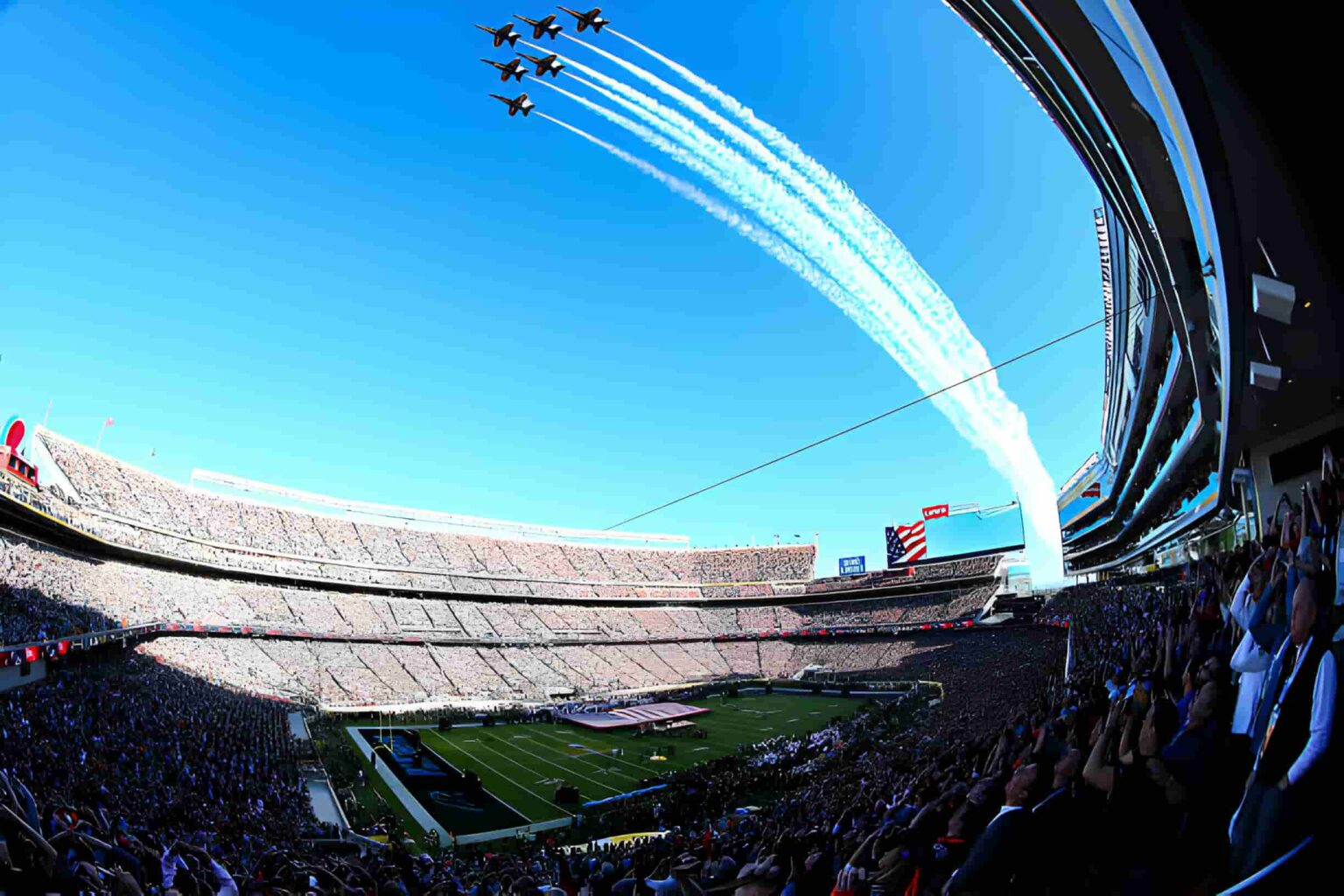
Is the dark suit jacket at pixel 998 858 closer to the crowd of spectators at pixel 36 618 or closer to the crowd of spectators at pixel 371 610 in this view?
the crowd of spectators at pixel 36 618

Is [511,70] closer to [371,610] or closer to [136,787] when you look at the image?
[136,787]

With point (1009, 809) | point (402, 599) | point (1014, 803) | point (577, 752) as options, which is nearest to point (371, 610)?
point (402, 599)

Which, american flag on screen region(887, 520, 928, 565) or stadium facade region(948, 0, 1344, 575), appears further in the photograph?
american flag on screen region(887, 520, 928, 565)

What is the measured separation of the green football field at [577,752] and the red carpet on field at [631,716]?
0.48 meters

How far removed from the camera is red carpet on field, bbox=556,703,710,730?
37781 millimetres

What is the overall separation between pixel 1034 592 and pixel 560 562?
1814 inches

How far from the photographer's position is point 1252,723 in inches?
117

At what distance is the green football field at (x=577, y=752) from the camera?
25.1 meters

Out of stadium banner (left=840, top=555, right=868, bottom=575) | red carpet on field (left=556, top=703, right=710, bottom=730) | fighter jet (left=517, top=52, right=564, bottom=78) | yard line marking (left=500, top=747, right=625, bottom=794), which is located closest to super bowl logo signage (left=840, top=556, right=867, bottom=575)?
stadium banner (left=840, top=555, right=868, bottom=575)

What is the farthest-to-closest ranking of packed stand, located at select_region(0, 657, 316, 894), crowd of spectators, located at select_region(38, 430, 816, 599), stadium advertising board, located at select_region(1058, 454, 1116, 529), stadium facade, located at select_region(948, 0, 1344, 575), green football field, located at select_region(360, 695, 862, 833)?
1. crowd of spectators, located at select_region(38, 430, 816, 599)
2. stadium advertising board, located at select_region(1058, 454, 1116, 529)
3. green football field, located at select_region(360, 695, 862, 833)
4. stadium facade, located at select_region(948, 0, 1344, 575)
5. packed stand, located at select_region(0, 657, 316, 894)

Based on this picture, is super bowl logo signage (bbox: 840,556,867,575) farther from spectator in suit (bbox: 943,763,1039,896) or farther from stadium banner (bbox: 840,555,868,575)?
spectator in suit (bbox: 943,763,1039,896)

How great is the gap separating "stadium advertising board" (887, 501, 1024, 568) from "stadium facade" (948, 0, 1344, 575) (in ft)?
142

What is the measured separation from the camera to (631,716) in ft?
129

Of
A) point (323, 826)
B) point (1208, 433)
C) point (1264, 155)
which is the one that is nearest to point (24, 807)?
point (1264, 155)
